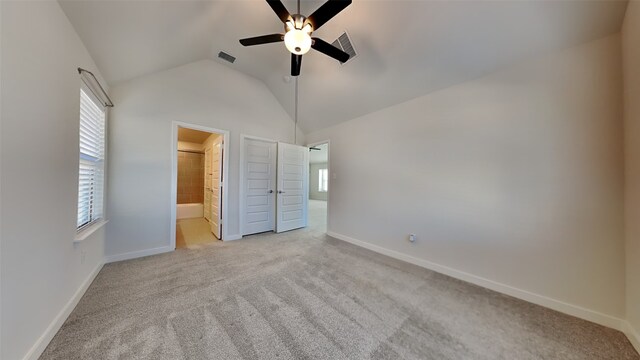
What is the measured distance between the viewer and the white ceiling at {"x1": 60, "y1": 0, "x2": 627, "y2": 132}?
173 cm

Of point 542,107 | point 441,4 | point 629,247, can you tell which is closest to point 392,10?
point 441,4

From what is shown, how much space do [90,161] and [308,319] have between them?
9.86 feet

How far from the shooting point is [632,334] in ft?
4.90

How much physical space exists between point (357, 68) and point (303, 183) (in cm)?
275

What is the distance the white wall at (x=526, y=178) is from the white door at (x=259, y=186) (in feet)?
8.40

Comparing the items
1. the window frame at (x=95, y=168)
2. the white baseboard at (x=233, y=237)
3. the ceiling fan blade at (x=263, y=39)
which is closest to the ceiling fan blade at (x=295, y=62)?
the ceiling fan blade at (x=263, y=39)

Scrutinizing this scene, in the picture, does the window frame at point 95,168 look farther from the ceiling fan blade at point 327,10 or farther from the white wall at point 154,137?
the ceiling fan blade at point 327,10

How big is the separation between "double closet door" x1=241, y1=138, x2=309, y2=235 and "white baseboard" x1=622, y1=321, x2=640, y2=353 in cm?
432

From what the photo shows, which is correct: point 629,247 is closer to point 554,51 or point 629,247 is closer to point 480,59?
point 554,51

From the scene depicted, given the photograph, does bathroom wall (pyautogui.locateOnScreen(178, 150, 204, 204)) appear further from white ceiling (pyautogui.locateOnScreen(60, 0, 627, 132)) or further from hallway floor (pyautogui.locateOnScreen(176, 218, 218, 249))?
white ceiling (pyautogui.locateOnScreen(60, 0, 627, 132))

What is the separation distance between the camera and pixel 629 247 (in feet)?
5.15

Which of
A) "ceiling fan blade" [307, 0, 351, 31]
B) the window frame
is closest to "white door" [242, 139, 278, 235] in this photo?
the window frame

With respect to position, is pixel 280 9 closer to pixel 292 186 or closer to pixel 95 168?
pixel 95 168

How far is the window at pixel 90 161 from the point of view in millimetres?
2092
